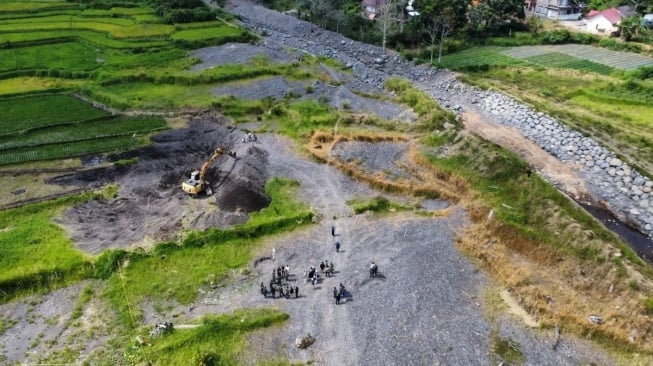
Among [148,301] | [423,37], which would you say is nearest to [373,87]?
[423,37]

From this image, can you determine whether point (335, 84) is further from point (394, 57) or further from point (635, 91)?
point (635, 91)

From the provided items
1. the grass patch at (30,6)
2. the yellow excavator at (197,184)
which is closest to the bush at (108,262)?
the yellow excavator at (197,184)

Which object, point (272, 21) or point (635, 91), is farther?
point (272, 21)

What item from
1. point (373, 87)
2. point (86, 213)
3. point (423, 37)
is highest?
point (423, 37)

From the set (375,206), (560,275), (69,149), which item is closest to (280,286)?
(375,206)

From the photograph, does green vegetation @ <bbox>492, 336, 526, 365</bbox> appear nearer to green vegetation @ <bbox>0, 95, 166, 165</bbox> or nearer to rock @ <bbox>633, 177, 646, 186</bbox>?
rock @ <bbox>633, 177, 646, 186</bbox>

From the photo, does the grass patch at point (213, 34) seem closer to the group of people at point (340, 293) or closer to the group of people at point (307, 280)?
the group of people at point (307, 280)
